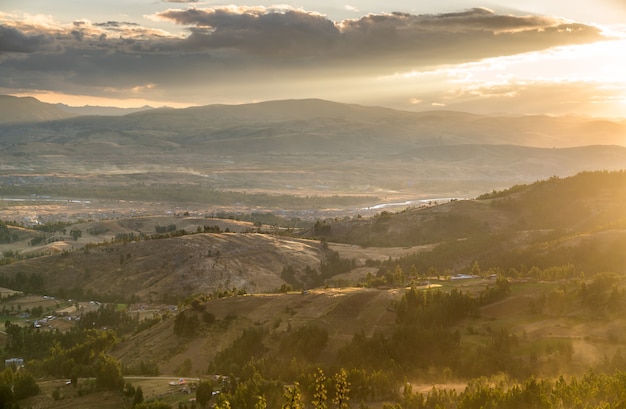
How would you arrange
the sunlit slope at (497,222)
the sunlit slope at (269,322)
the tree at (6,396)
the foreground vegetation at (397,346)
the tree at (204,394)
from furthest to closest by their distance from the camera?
the sunlit slope at (497,222)
the sunlit slope at (269,322)
the tree at (6,396)
the tree at (204,394)
the foreground vegetation at (397,346)

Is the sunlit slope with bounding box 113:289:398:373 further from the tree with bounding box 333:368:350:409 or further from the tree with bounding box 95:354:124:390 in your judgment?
the tree with bounding box 333:368:350:409

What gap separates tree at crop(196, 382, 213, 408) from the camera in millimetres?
47844

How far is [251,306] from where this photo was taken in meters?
77.8

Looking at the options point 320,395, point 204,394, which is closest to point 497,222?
point 204,394

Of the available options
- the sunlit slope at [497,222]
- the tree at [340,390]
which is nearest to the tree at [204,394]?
the tree at [340,390]

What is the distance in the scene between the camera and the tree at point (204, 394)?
4784 centimetres

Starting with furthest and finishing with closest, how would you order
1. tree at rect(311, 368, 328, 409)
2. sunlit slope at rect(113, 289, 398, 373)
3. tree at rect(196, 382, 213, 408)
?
sunlit slope at rect(113, 289, 398, 373), tree at rect(196, 382, 213, 408), tree at rect(311, 368, 328, 409)

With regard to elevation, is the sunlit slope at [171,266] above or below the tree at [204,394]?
below

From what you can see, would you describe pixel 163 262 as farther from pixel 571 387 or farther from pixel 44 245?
pixel 571 387

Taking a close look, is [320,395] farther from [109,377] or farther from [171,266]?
[171,266]

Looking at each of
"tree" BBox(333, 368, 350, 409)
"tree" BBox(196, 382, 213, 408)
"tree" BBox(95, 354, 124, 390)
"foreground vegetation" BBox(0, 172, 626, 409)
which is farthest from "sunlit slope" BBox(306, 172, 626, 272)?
"tree" BBox(333, 368, 350, 409)

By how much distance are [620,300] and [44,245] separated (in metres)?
162

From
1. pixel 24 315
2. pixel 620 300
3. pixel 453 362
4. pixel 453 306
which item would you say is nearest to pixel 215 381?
pixel 453 362

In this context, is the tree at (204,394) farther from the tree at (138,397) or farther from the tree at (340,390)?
the tree at (340,390)
